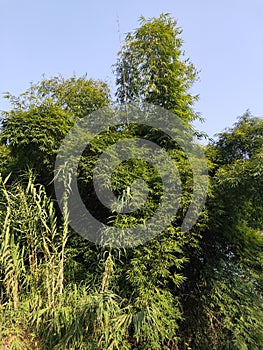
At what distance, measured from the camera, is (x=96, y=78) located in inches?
256

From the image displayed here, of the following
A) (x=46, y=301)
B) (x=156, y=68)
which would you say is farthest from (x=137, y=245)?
(x=156, y=68)

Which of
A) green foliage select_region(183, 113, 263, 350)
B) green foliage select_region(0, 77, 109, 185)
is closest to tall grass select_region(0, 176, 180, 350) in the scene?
green foliage select_region(0, 77, 109, 185)

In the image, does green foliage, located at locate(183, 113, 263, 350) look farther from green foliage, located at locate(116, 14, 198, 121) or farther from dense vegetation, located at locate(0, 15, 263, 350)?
green foliage, located at locate(116, 14, 198, 121)

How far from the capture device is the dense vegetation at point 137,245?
2854mm

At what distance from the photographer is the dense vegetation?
2.85 m

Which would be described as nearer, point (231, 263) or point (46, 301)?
point (46, 301)

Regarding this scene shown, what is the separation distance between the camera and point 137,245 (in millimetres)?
3559

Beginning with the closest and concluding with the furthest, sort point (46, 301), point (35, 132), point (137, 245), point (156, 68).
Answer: point (46, 301), point (137, 245), point (35, 132), point (156, 68)

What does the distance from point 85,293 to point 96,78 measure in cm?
426

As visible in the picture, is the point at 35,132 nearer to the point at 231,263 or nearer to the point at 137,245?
the point at 137,245

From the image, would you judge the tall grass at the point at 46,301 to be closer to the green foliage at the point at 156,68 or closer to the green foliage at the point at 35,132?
the green foliage at the point at 35,132

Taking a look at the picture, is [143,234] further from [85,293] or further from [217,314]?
[217,314]

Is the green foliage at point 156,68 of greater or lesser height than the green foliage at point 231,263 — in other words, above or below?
above

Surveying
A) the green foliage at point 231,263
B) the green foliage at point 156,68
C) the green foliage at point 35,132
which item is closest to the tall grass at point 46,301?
the green foliage at point 35,132
